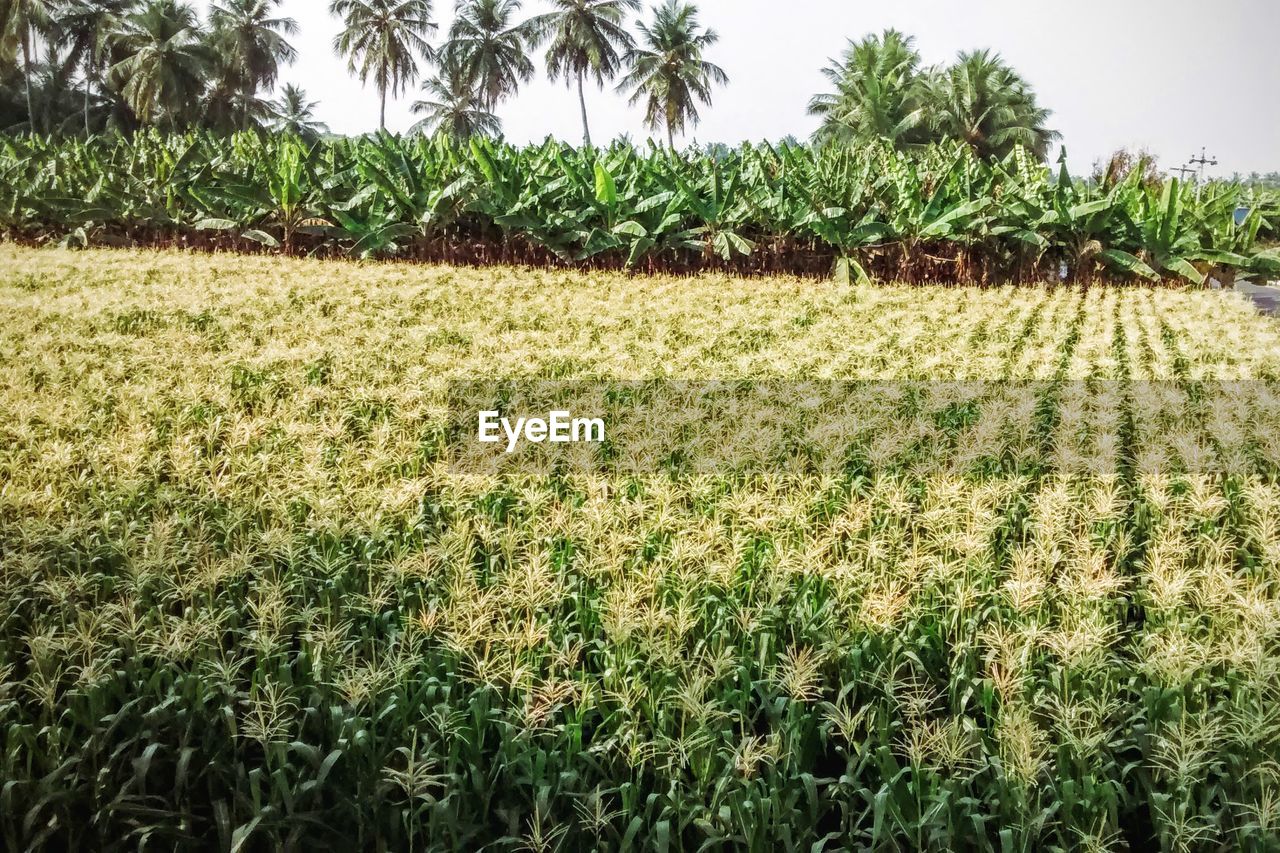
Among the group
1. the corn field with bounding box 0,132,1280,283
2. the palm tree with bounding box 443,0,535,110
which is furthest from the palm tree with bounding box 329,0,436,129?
the corn field with bounding box 0,132,1280,283

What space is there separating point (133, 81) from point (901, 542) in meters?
40.5

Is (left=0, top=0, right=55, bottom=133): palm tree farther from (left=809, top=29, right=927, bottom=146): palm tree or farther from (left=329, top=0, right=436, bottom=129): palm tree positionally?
(left=809, top=29, right=927, bottom=146): palm tree

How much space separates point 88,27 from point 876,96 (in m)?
32.4

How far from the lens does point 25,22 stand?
33.8 meters

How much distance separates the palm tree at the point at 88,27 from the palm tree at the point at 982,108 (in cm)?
3325

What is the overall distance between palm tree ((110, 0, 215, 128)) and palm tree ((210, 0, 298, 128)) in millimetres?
1129

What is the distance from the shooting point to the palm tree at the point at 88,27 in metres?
38.0

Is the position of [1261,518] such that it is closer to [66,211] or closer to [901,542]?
[901,542]

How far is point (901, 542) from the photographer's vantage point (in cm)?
326

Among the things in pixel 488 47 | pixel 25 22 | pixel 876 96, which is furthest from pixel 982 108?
pixel 25 22

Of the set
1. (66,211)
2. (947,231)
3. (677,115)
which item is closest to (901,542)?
(947,231)

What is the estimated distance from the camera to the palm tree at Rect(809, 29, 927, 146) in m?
34.8

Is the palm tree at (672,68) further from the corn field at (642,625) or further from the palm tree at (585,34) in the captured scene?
the corn field at (642,625)

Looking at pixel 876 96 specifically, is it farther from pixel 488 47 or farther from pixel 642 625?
pixel 642 625
